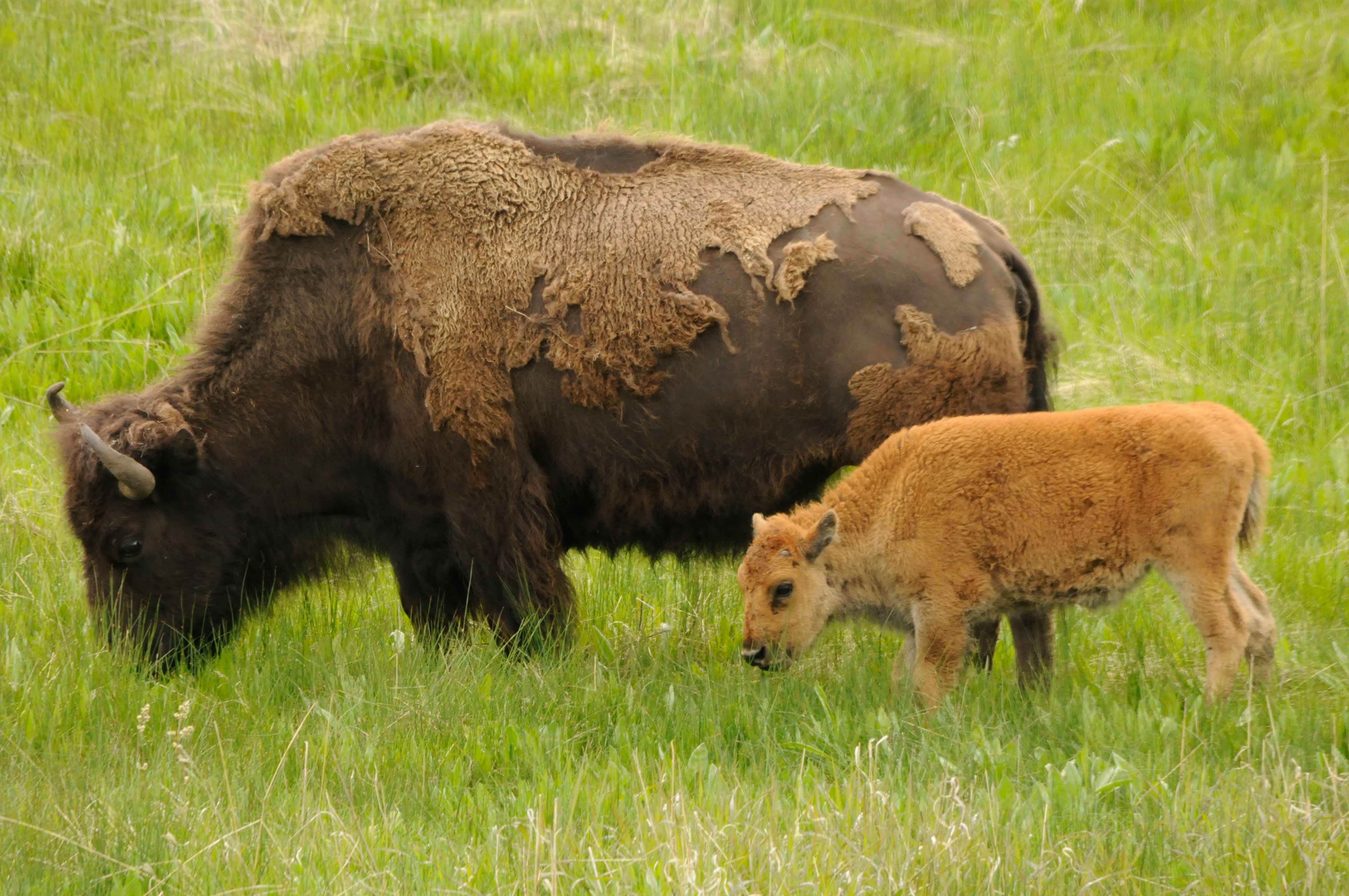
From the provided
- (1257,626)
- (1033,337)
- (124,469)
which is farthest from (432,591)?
(1257,626)

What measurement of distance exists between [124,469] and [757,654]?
269cm

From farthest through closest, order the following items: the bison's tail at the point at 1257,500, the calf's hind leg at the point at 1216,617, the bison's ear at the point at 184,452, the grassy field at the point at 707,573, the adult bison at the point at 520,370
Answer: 1. the bison's ear at the point at 184,452
2. the adult bison at the point at 520,370
3. the bison's tail at the point at 1257,500
4. the calf's hind leg at the point at 1216,617
5. the grassy field at the point at 707,573

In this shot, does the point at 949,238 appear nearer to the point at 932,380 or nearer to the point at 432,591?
the point at 932,380

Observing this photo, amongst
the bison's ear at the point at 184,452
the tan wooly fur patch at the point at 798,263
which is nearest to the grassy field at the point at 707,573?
the bison's ear at the point at 184,452

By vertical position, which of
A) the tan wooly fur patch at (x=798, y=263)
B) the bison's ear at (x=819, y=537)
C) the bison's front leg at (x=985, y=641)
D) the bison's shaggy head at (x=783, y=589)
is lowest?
the bison's front leg at (x=985, y=641)

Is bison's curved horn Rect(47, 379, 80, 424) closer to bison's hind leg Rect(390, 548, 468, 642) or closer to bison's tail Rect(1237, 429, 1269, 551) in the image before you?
bison's hind leg Rect(390, 548, 468, 642)

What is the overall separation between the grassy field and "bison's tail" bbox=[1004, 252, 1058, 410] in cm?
98

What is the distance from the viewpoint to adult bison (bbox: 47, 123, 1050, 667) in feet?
18.2

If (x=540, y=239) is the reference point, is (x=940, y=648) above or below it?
below

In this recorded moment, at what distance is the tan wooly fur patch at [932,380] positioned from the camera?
5457mm

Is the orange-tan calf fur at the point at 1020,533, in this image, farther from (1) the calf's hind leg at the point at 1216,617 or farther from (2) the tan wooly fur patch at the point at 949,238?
(2) the tan wooly fur patch at the point at 949,238

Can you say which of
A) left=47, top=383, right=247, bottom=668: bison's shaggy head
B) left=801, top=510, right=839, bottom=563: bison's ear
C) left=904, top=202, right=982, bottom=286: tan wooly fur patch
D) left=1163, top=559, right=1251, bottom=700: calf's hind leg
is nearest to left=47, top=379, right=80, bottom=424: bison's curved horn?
left=47, top=383, right=247, bottom=668: bison's shaggy head

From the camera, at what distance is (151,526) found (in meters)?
5.93

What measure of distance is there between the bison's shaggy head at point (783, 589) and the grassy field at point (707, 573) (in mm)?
215
